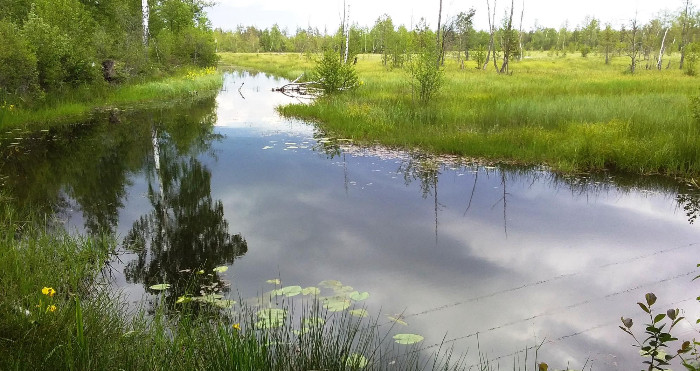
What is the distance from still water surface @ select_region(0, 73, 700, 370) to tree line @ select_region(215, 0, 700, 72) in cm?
1017

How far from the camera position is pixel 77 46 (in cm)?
1656

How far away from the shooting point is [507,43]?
108ft

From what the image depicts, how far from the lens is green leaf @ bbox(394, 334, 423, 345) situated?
155 inches

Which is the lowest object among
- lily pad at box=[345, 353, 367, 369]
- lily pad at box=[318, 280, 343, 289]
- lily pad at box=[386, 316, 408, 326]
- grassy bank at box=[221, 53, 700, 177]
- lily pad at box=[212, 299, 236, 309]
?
lily pad at box=[386, 316, 408, 326]

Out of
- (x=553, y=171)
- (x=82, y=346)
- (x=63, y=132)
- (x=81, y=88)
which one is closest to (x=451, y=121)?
(x=553, y=171)

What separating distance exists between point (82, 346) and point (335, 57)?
18376 mm

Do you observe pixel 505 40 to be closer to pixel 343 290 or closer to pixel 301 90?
pixel 301 90

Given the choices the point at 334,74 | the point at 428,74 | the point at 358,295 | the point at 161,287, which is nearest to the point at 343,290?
the point at 358,295

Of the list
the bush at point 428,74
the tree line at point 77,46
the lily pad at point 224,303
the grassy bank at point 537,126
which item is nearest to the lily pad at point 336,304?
the lily pad at point 224,303

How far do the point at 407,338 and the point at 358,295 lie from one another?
876 millimetres

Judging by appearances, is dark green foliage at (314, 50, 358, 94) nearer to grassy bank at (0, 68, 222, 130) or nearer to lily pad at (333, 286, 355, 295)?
grassy bank at (0, 68, 222, 130)

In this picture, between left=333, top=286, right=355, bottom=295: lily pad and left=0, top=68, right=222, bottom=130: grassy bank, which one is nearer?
left=333, top=286, right=355, bottom=295: lily pad

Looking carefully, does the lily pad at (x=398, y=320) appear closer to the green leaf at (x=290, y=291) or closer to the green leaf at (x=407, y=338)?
the green leaf at (x=407, y=338)

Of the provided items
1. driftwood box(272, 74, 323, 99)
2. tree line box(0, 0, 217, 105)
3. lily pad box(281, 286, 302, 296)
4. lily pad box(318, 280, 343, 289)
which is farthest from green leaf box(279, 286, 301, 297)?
driftwood box(272, 74, 323, 99)
